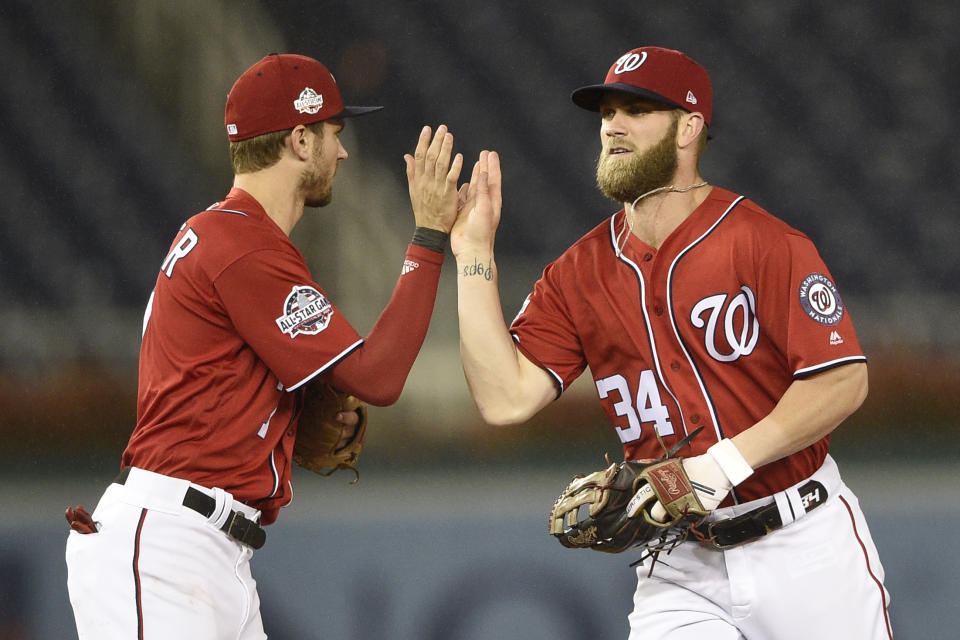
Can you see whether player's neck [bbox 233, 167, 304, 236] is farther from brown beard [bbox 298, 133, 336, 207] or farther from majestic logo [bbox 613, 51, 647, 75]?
majestic logo [bbox 613, 51, 647, 75]

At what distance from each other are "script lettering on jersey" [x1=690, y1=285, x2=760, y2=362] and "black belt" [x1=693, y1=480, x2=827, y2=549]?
273 millimetres

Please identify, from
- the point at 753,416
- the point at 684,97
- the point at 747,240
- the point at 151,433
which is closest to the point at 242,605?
the point at 151,433

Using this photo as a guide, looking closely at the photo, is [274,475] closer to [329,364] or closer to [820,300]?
[329,364]

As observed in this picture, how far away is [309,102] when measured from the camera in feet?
6.93

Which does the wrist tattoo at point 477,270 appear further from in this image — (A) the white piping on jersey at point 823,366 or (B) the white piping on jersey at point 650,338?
(A) the white piping on jersey at point 823,366

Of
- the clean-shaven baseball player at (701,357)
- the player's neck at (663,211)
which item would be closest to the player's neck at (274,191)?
the clean-shaven baseball player at (701,357)

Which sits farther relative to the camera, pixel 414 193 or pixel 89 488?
pixel 89 488

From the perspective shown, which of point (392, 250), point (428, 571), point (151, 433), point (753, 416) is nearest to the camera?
Result: point (151, 433)

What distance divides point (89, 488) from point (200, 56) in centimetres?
112

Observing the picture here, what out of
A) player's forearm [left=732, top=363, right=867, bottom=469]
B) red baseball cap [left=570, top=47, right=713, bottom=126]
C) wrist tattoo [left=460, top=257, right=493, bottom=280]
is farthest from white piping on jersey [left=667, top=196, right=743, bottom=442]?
wrist tattoo [left=460, top=257, right=493, bottom=280]

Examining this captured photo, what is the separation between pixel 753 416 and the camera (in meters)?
2.09

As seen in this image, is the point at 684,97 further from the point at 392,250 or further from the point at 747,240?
the point at 392,250

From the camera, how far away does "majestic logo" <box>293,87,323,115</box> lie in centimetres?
210

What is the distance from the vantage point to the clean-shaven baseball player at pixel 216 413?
71.8 inches
